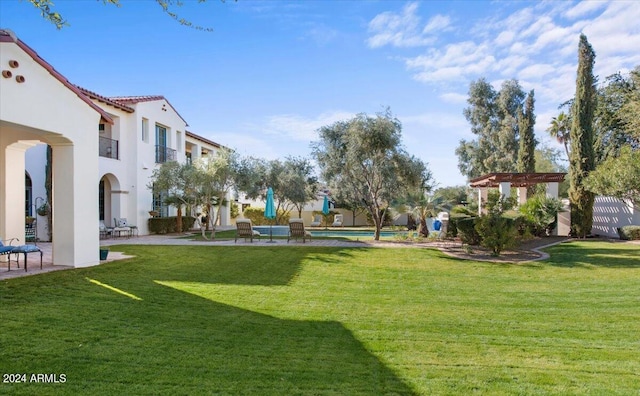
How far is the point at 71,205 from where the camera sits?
1076cm

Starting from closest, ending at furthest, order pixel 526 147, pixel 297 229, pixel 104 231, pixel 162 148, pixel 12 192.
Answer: pixel 12 192
pixel 297 229
pixel 104 231
pixel 162 148
pixel 526 147

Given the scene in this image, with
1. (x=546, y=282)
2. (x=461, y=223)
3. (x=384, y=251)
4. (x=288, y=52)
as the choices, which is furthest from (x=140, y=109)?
(x=546, y=282)

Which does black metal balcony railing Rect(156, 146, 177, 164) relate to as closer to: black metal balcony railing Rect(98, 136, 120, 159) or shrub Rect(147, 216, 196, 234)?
black metal balcony railing Rect(98, 136, 120, 159)

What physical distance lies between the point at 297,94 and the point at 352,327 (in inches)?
729

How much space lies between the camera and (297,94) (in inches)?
914

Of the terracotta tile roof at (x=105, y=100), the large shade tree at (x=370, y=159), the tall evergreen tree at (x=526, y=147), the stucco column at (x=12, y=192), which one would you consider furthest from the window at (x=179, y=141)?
the tall evergreen tree at (x=526, y=147)

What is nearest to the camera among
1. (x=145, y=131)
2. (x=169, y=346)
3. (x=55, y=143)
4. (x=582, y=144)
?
(x=169, y=346)

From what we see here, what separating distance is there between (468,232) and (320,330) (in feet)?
41.2

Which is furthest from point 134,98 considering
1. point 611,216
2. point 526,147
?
point 611,216

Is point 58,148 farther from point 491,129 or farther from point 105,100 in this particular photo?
point 491,129

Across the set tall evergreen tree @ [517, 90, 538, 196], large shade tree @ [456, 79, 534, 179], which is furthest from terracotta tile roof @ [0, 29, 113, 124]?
large shade tree @ [456, 79, 534, 179]

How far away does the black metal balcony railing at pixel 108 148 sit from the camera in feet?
72.8

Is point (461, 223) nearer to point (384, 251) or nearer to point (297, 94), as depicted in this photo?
point (384, 251)

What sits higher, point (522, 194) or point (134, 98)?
point (134, 98)
